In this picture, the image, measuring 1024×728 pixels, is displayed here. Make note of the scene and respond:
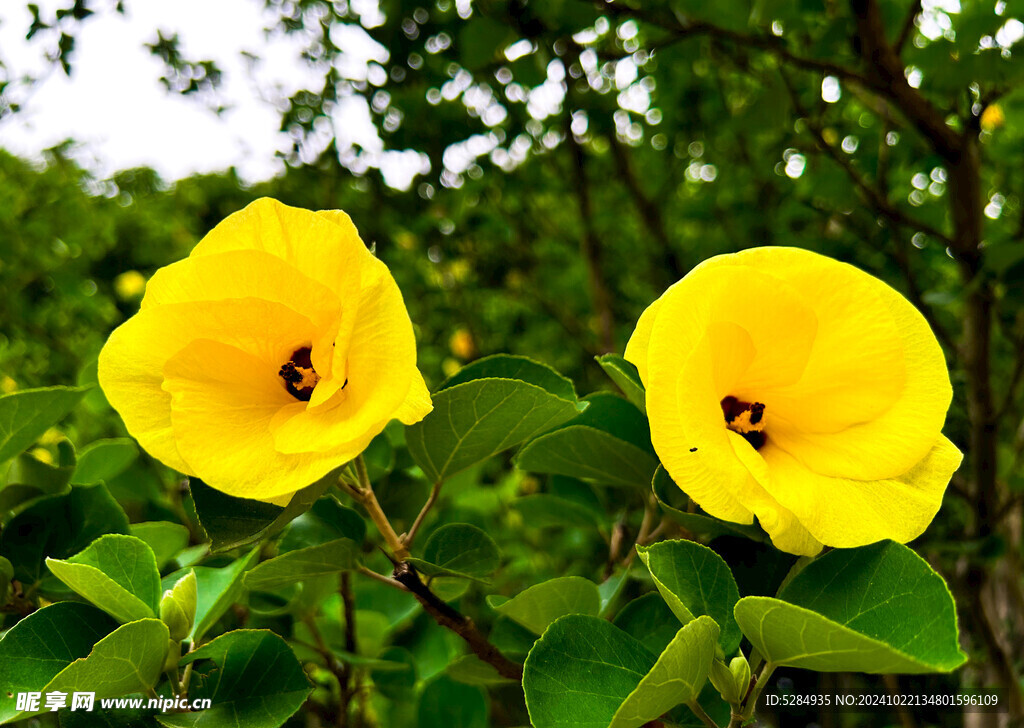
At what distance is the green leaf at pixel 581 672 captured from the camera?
2.02 ft

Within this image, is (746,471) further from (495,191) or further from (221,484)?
(495,191)

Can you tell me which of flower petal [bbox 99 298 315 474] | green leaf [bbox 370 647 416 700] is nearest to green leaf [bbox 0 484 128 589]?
flower petal [bbox 99 298 315 474]

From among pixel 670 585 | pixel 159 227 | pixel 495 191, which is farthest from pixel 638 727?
pixel 159 227

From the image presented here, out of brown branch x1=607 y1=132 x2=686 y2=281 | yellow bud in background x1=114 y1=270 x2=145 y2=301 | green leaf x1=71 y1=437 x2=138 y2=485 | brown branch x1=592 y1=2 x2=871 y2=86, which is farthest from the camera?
yellow bud in background x1=114 y1=270 x2=145 y2=301

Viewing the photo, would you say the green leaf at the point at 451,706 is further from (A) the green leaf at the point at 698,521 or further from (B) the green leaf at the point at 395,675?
(A) the green leaf at the point at 698,521

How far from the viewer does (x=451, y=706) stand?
1.16m

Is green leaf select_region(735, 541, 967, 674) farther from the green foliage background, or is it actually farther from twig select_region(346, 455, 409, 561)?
twig select_region(346, 455, 409, 561)

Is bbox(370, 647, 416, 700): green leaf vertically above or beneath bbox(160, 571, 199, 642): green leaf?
beneath

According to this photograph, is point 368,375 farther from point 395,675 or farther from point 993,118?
point 993,118

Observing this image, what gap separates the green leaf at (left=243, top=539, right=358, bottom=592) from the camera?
666 millimetres

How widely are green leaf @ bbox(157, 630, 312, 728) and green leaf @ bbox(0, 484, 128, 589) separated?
0.21m

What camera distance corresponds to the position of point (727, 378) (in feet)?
2.38

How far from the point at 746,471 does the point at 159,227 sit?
284cm

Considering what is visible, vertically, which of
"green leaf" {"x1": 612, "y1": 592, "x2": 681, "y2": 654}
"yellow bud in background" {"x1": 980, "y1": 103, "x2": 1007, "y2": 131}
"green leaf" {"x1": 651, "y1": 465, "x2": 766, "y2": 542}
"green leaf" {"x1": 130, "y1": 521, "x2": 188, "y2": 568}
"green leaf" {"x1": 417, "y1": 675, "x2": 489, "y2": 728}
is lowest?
"green leaf" {"x1": 417, "y1": 675, "x2": 489, "y2": 728}
